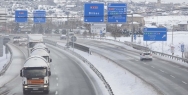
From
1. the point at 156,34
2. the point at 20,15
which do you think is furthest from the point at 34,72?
the point at 20,15

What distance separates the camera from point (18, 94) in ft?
88.4

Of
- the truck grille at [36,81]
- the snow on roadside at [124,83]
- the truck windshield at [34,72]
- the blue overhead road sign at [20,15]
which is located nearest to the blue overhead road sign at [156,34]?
the blue overhead road sign at [20,15]

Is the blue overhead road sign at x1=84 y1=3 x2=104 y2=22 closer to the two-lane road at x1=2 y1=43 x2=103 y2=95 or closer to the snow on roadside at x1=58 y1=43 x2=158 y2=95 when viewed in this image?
the snow on roadside at x1=58 y1=43 x2=158 y2=95

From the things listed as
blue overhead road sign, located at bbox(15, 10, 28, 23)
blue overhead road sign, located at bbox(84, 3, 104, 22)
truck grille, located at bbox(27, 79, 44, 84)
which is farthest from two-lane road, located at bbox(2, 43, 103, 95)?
blue overhead road sign, located at bbox(15, 10, 28, 23)

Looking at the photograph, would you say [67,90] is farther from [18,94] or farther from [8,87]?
[8,87]

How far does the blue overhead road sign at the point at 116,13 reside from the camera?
58.6m

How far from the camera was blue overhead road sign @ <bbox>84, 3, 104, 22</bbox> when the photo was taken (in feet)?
182

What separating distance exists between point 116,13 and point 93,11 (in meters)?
4.92

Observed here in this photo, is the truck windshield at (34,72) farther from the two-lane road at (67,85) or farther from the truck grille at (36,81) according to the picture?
the two-lane road at (67,85)

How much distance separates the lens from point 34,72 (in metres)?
26.5

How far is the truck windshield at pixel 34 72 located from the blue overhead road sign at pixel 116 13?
32.4m

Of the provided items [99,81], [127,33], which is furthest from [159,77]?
[127,33]

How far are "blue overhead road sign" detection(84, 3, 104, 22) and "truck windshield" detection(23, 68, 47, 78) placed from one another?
29423mm

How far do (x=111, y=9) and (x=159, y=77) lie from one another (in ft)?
83.1
